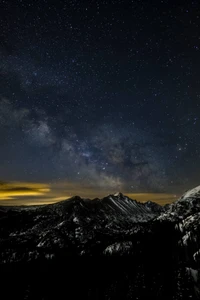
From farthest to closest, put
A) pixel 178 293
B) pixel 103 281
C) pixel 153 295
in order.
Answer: pixel 103 281 → pixel 153 295 → pixel 178 293

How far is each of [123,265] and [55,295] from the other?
66820mm

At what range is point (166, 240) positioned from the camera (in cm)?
19200

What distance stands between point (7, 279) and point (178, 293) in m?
157

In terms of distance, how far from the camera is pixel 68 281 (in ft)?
620

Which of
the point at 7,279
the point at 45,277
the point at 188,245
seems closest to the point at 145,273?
the point at 188,245

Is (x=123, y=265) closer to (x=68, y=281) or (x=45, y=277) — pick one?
(x=68, y=281)

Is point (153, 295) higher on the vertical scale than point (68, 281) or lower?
higher

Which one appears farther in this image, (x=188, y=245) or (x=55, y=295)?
(x=55, y=295)

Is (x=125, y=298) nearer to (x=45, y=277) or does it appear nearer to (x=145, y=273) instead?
(x=145, y=273)

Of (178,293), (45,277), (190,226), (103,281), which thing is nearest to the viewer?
(178,293)

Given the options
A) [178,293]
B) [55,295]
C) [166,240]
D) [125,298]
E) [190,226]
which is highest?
[190,226]

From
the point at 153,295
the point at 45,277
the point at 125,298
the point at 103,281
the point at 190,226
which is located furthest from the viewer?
the point at 45,277

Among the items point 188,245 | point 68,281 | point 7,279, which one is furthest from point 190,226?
point 7,279

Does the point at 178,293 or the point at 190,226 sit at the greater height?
the point at 190,226
